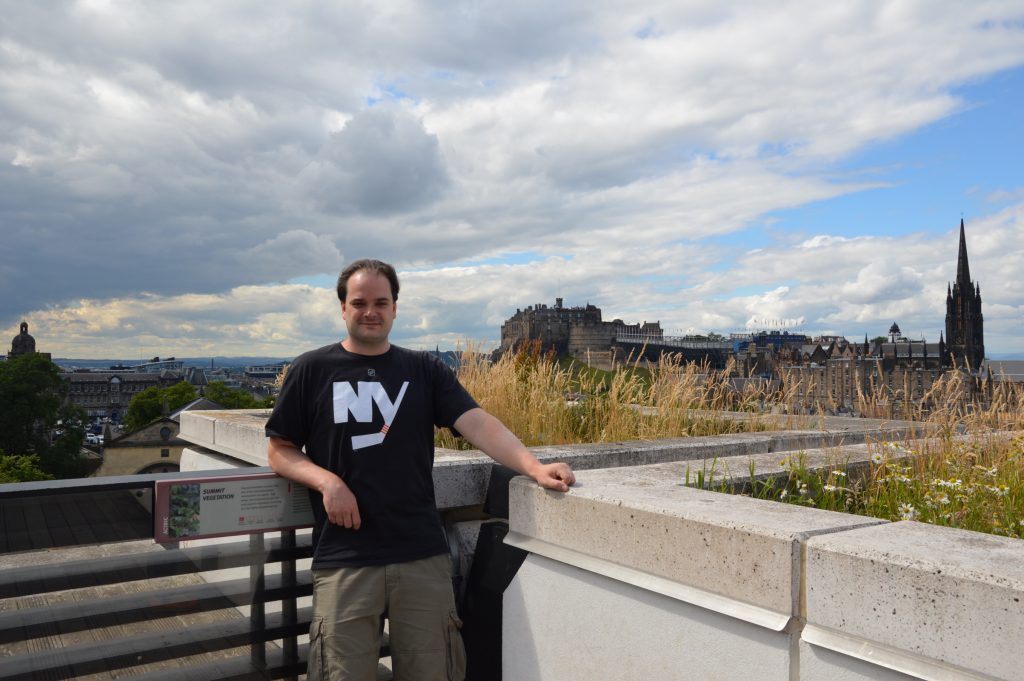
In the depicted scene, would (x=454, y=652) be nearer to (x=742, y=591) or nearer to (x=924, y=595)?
(x=742, y=591)

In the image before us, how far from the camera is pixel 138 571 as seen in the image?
2.89 metres

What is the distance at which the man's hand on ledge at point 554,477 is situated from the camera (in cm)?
298

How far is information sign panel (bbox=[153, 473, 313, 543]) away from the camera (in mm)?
2828

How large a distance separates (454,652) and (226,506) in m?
1.00

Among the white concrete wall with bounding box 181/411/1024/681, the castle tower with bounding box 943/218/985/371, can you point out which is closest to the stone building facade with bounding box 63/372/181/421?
the castle tower with bounding box 943/218/985/371

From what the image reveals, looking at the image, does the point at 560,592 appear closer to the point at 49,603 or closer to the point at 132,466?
the point at 49,603

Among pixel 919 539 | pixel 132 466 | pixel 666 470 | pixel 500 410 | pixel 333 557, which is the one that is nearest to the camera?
pixel 919 539

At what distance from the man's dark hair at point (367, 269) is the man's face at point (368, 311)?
0.03 metres

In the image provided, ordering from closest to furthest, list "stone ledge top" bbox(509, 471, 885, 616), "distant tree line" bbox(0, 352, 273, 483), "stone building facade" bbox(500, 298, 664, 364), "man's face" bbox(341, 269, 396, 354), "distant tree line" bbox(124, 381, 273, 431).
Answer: "stone ledge top" bbox(509, 471, 885, 616)
"man's face" bbox(341, 269, 396, 354)
"distant tree line" bbox(0, 352, 273, 483)
"distant tree line" bbox(124, 381, 273, 431)
"stone building facade" bbox(500, 298, 664, 364)

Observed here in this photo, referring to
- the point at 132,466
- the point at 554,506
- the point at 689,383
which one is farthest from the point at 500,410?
the point at 132,466

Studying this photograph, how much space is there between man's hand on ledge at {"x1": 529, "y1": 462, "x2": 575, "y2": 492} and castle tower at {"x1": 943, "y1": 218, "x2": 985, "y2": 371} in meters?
121

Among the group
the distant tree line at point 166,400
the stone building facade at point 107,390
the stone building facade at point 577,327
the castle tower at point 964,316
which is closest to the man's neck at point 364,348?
the distant tree line at point 166,400

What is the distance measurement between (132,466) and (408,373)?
59041 mm

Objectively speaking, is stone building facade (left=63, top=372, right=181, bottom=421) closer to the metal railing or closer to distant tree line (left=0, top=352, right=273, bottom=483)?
distant tree line (left=0, top=352, right=273, bottom=483)
